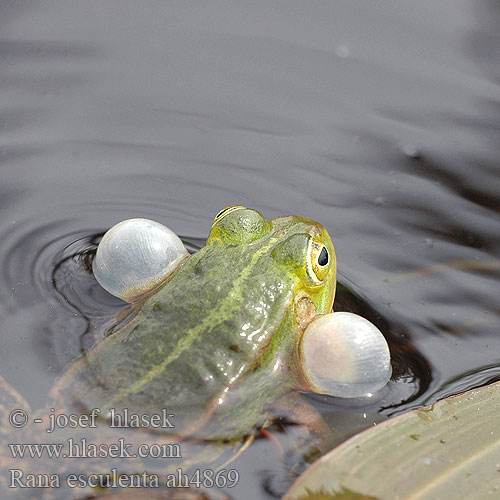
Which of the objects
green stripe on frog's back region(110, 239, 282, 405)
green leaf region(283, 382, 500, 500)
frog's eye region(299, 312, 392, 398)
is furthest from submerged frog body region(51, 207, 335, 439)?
green leaf region(283, 382, 500, 500)

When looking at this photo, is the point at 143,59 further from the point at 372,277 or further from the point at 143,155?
the point at 372,277

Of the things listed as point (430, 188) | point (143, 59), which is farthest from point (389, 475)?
point (143, 59)

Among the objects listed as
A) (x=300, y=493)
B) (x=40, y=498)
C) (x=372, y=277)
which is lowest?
(x=40, y=498)

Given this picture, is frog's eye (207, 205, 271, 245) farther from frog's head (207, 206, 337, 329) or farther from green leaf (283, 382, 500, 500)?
green leaf (283, 382, 500, 500)

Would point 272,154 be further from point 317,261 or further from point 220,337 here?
point 220,337

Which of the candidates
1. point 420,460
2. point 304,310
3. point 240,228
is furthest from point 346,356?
point 240,228

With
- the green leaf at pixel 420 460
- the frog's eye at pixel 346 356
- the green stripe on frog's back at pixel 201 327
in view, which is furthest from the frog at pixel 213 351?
the green leaf at pixel 420 460

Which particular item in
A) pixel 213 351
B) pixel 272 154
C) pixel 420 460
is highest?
pixel 272 154

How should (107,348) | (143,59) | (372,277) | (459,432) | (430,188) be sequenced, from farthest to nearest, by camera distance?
(143,59)
(430,188)
(372,277)
(107,348)
(459,432)
